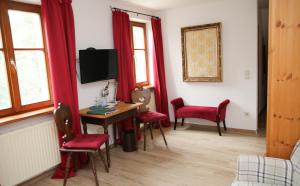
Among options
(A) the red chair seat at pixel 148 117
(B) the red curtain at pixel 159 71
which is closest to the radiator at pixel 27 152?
(A) the red chair seat at pixel 148 117

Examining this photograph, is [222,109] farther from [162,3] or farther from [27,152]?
[27,152]

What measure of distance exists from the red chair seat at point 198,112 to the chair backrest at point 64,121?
2275 millimetres

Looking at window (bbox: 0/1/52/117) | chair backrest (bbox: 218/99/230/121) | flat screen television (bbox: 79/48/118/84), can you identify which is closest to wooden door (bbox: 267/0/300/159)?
chair backrest (bbox: 218/99/230/121)

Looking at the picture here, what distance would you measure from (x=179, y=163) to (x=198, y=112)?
1374 millimetres

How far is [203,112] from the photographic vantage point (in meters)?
4.22

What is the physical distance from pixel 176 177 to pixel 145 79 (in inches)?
102

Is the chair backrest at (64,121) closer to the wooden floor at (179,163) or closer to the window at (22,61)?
the window at (22,61)

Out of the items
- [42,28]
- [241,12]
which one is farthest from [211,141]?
[42,28]

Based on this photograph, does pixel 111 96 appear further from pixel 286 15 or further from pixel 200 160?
pixel 286 15

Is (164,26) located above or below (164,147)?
above

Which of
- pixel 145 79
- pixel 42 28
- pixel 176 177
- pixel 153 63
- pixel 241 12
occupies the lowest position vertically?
pixel 176 177

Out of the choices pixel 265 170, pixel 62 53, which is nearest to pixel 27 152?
pixel 62 53

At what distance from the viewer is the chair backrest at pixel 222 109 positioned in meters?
4.07

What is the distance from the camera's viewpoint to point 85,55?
328 centimetres
